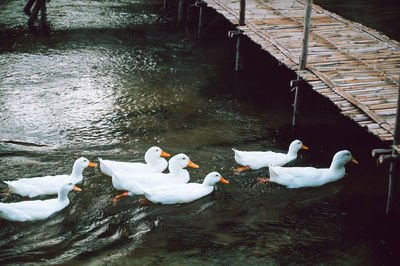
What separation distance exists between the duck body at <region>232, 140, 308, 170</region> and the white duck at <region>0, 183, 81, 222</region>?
3135 millimetres

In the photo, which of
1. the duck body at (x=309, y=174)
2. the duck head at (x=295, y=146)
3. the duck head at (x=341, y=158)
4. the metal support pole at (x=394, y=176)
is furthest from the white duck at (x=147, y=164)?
the metal support pole at (x=394, y=176)

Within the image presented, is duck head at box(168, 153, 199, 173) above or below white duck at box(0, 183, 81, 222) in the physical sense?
above

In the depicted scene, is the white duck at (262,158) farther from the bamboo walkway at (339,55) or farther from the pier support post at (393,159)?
the pier support post at (393,159)

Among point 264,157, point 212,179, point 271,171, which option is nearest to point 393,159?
point 271,171

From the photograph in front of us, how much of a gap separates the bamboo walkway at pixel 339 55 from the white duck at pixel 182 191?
2.69 m

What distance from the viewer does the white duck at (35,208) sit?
825 centimetres

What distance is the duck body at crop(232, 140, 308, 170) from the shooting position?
9938 mm

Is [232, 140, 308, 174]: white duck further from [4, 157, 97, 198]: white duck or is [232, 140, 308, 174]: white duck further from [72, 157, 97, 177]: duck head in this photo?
[4, 157, 97, 198]: white duck

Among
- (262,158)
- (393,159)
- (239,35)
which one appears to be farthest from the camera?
(239,35)

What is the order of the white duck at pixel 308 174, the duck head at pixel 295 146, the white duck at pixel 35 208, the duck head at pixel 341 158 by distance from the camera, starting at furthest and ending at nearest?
the duck head at pixel 295 146
the duck head at pixel 341 158
the white duck at pixel 308 174
the white duck at pixel 35 208

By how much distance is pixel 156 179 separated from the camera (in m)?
9.48

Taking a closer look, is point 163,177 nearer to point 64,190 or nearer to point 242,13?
point 64,190

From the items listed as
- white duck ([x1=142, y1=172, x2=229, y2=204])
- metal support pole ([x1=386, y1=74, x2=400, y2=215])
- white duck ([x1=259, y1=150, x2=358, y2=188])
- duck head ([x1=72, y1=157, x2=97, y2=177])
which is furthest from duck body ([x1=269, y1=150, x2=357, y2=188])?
duck head ([x1=72, y1=157, x2=97, y2=177])

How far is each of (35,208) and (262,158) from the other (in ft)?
13.7
